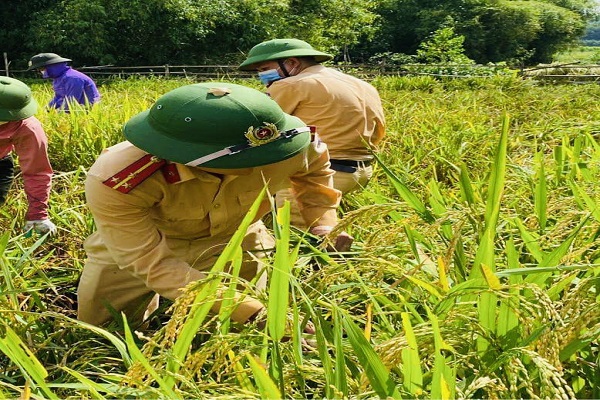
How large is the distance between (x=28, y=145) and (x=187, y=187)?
1.28 m

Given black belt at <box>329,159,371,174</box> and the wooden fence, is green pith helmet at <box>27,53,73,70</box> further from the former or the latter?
the wooden fence

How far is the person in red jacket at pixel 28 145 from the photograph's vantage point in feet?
8.11

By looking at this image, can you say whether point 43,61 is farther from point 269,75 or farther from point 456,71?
point 456,71

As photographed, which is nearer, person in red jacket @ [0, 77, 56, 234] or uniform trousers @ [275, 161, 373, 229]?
person in red jacket @ [0, 77, 56, 234]

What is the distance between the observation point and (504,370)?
96 centimetres

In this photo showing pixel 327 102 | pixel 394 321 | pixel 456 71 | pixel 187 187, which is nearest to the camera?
pixel 394 321

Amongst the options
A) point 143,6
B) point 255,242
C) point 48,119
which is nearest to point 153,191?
point 255,242

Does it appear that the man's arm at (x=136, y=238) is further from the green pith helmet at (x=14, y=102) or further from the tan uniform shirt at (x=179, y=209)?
the green pith helmet at (x=14, y=102)

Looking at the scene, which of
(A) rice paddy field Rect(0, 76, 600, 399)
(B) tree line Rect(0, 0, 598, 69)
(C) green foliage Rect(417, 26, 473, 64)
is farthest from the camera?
(B) tree line Rect(0, 0, 598, 69)

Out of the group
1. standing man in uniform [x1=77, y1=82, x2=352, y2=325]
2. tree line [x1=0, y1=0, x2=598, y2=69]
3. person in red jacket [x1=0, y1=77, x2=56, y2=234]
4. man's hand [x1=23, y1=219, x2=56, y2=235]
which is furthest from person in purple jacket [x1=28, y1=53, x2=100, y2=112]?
tree line [x1=0, y1=0, x2=598, y2=69]

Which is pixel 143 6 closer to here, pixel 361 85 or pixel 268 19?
pixel 268 19

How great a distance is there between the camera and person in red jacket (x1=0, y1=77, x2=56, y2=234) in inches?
97.3

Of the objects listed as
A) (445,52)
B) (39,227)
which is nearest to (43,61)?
(39,227)

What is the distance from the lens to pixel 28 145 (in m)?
2.61
